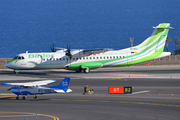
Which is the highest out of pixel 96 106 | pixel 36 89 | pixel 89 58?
pixel 89 58

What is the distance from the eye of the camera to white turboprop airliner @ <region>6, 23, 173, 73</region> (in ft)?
167

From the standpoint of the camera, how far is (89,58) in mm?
52688

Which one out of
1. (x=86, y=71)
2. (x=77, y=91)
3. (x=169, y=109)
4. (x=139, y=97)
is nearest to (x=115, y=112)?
(x=169, y=109)

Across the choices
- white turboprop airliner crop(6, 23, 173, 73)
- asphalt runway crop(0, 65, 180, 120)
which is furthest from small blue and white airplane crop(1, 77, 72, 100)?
white turboprop airliner crop(6, 23, 173, 73)

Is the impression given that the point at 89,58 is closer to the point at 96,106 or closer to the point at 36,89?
the point at 36,89

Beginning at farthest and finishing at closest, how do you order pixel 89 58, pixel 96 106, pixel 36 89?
pixel 89 58 → pixel 36 89 → pixel 96 106

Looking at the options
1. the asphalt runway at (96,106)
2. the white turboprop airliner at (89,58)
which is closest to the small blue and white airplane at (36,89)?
the asphalt runway at (96,106)

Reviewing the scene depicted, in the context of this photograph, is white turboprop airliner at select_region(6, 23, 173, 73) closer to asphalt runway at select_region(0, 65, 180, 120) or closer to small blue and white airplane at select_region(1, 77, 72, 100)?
asphalt runway at select_region(0, 65, 180, 120)

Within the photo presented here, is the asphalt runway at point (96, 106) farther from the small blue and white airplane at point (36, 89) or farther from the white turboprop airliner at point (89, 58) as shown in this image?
the white turboprop airliner at point (89, 58)

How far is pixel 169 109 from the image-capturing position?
67.2ft

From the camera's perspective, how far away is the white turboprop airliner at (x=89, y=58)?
51.0 meters

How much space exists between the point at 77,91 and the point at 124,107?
10.1 meters

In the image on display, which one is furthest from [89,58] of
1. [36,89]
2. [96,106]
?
[96,106]

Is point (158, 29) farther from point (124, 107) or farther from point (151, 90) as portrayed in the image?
point (124, 107)
